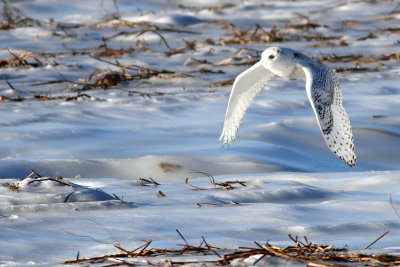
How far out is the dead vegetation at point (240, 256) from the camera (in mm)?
2430

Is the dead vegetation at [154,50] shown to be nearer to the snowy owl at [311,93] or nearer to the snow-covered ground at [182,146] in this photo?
the snow-covered ground at [182,146]

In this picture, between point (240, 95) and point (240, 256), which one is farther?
point (240, 95)

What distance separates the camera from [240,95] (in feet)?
15.9

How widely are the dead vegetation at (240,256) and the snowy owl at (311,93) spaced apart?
1.39 meters

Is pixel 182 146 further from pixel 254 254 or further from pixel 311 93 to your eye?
pixel 254 254

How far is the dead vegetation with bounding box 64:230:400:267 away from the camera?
2430 mm

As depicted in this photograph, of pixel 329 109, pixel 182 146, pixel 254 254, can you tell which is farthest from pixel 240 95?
pixel 254 254

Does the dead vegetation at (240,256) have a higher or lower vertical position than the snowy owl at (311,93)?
lower

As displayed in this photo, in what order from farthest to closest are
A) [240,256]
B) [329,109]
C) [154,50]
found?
[154,50], [329,109], [240,256]

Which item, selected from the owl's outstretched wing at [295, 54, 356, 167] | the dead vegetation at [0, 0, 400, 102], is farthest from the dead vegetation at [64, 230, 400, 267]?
the dead vegetation at [0, 0, 400, 102]

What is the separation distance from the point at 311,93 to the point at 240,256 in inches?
62.8

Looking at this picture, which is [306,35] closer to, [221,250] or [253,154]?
[253,154]

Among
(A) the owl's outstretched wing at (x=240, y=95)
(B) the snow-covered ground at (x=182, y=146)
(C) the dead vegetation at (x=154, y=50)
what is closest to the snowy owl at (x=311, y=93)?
(A) the owl's outstretched wing at (x=240, y=95)

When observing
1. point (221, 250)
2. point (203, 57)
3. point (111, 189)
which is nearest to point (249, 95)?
point (111, 189)
